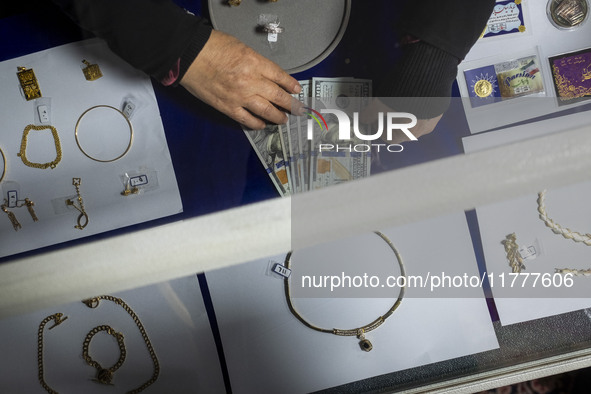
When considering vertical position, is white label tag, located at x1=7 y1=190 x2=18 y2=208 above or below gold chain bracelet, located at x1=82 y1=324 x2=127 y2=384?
above

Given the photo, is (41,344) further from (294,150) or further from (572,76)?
(572,76)

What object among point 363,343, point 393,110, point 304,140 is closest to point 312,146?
point 304,140

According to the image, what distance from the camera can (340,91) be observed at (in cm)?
95

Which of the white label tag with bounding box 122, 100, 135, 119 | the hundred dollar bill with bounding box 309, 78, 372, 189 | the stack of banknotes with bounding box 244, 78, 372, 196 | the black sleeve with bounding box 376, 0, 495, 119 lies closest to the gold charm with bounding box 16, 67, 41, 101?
the white label tag with bounding box 122, 100, 135, 119

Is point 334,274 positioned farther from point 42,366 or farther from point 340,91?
point 42,366

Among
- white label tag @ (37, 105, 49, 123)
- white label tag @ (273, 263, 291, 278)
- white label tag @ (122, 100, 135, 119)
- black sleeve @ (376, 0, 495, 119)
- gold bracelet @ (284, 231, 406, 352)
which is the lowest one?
gold bracelet @ (284, 231, 406, 352)

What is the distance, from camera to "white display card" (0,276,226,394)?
0.95 m

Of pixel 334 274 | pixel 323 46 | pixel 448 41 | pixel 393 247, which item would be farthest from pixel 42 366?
pixel 448 41

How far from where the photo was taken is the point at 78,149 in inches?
37.3

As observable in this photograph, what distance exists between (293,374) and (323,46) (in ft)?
2.18

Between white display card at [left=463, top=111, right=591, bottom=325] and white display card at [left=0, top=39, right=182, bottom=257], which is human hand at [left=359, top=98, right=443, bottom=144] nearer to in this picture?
white display card at [left=463, top=111, right=591, bottom=325]

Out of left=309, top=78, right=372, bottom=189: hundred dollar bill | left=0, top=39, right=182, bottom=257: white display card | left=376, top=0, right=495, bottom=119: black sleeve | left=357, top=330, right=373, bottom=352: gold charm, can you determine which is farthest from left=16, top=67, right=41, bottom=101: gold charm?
left=357, top=330, right=373, bottom=352: gold charm

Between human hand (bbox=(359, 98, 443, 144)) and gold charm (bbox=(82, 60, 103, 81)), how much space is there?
0.53 m

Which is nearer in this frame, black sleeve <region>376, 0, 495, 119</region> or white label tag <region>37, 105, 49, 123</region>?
black sleeve <region>376, 0, 495, 119</region>
